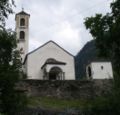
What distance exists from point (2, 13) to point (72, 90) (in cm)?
1648

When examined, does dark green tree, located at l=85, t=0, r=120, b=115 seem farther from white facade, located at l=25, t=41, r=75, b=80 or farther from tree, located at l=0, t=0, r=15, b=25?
white facade, located at l=25, t=41, r=75, b=80

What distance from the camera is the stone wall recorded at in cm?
2648

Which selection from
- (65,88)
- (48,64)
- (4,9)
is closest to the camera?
(4,9)

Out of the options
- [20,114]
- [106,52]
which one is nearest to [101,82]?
[106,52]

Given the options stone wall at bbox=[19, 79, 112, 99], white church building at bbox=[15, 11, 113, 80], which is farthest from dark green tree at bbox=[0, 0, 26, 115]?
white church building at bbox=[15, 11, 113, 80]

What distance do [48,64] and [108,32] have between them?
20915 millimetres

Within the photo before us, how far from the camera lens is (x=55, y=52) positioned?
42.4m

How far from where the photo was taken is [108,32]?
19.3 metres

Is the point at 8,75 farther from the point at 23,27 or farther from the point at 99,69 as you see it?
the point at 23,27

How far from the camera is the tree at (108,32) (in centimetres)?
1875

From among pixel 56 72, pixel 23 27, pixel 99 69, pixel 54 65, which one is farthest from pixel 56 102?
pixel 23 27

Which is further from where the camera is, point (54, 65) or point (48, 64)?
point (54, 65)

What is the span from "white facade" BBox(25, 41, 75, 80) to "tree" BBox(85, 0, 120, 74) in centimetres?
1998

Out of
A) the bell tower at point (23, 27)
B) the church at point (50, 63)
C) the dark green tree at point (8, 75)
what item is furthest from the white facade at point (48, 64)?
the dark green tree at point (8, 75)
